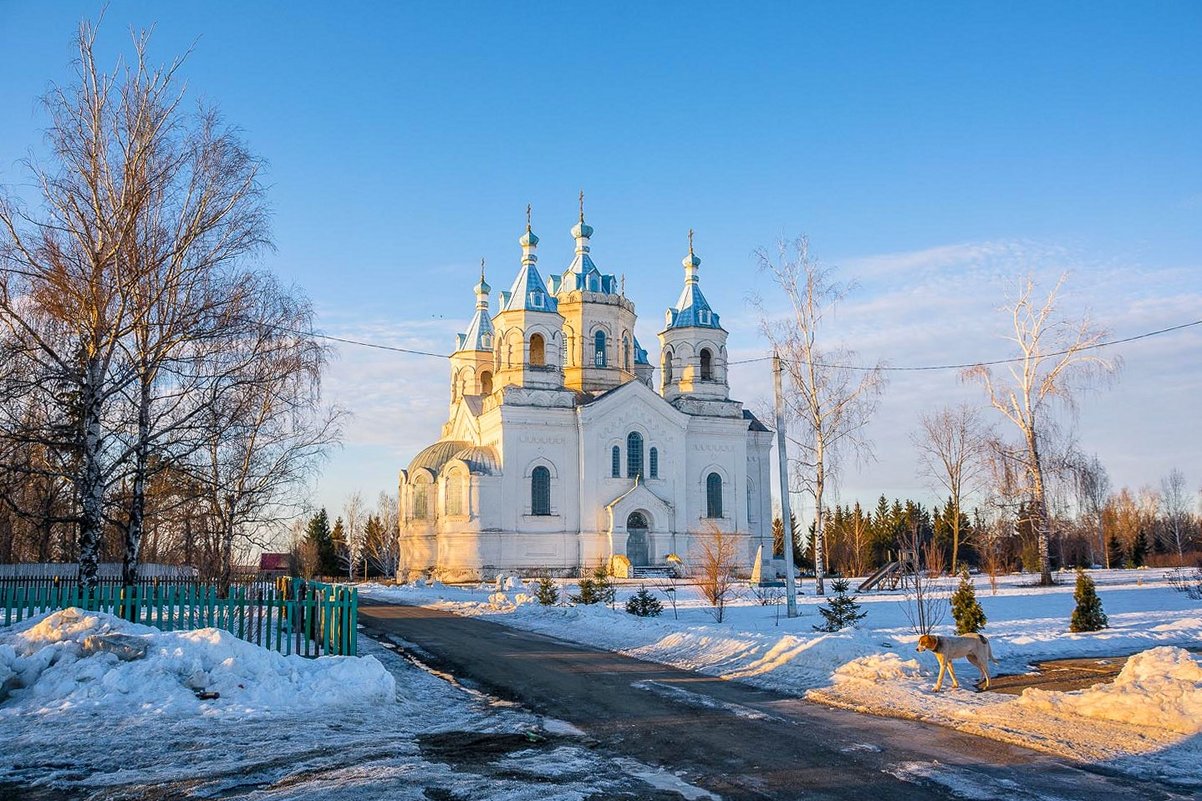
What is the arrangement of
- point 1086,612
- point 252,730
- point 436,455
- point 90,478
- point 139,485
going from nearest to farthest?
1. point 252,730
2. point 90,478
3. point 139,485
4. point 1086,612
5. point 436,455

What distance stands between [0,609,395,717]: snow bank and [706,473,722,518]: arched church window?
4087cm

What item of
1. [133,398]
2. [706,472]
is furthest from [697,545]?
[133,398]

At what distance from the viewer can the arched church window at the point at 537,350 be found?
49.3 metres

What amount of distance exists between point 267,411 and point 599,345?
33.0 m

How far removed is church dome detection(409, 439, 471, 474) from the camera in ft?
166

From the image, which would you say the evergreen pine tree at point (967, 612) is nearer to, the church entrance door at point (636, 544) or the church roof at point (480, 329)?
the church entrance door at point (636, 544)

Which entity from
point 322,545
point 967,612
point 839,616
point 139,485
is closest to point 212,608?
point 139,485

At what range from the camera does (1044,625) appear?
742 inches

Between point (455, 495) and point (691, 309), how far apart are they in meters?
16.9

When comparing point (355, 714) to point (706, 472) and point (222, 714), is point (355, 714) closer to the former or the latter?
point (222, 714)

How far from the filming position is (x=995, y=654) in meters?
14.5

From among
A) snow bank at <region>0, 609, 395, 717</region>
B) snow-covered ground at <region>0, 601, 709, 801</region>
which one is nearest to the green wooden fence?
snow-covered ground at <region>0, 601, 709, 801</region>

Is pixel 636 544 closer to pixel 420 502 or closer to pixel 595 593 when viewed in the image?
pixel 420 502

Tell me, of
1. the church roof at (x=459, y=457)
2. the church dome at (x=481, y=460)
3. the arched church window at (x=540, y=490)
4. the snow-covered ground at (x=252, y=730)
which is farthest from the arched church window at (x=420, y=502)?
the snow-covered ground at (x=252, y=730)
